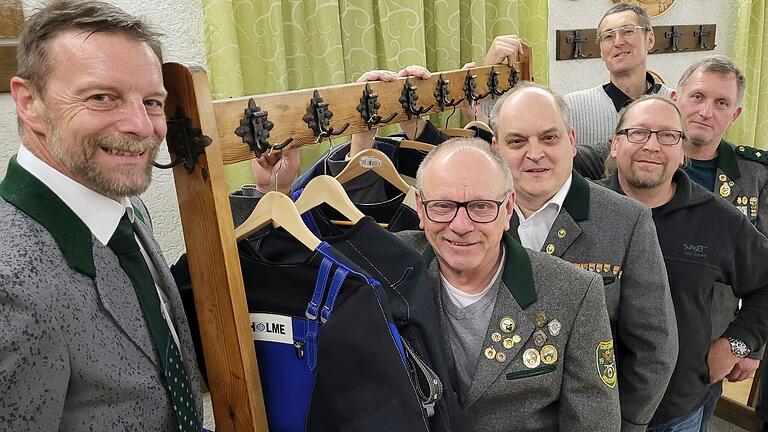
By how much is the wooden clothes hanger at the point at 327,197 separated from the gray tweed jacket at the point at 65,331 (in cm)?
37

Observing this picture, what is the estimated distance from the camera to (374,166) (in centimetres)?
132

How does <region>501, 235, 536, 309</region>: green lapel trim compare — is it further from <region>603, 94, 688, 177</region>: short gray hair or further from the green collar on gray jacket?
<region>603, 94, 688, 177</region>: short gray hair

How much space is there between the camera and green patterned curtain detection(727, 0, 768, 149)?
3.37 meters

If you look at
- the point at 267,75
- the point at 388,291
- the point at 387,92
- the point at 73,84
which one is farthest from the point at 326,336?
the point at 267,75

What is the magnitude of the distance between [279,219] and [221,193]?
6.0 inches

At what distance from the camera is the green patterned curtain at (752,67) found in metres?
3.37

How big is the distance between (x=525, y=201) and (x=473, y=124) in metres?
0.43

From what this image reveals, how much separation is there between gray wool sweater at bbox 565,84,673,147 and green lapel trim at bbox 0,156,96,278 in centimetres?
190

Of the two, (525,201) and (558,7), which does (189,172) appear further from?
(558,7)

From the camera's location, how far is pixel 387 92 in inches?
51.3

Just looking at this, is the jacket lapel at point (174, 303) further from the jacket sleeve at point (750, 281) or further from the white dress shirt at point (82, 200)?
the jacket sleeve at point (750, 281)

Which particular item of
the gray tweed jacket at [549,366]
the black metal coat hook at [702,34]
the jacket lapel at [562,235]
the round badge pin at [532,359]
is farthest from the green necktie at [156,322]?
the black metal coat hook at [702,34]

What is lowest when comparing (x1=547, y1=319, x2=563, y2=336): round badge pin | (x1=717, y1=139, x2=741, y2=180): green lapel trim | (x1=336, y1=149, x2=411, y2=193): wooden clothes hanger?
(x1=547, y1=319, x2=563, y2=336): round badge pin

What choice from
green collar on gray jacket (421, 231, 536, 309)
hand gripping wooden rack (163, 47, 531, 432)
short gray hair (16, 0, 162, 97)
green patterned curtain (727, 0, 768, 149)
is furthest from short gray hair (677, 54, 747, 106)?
green patterned curtain (727, 0, 768, 149)
